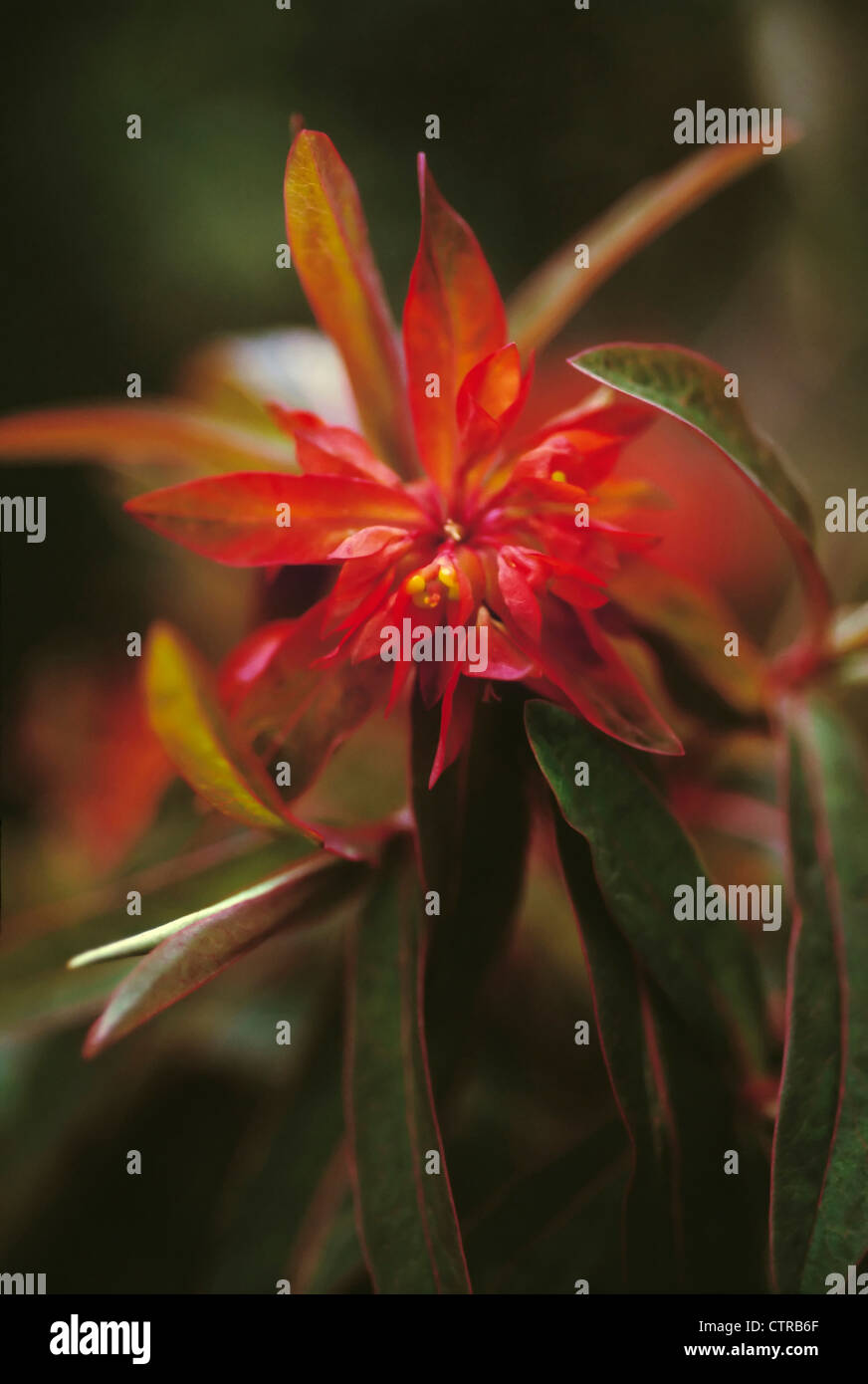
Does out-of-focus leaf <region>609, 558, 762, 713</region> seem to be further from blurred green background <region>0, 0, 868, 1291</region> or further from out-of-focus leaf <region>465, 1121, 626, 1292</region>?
blurred green background <region>0, 0, 868, 1291</region>

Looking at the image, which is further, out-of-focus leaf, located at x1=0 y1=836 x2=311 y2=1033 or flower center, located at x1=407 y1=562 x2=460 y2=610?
out-of-focus leaf, located at x1=0 y1=836 x2=311 y2=1033

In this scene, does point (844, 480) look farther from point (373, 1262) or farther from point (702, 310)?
point (373, 1262)

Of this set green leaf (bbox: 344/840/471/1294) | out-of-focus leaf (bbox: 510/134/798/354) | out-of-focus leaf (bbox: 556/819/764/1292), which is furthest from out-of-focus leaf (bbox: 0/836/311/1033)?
out-of-focus leaf (bbox: 510/134/798/354)

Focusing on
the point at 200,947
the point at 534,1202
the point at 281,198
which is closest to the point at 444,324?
the point at 200,947

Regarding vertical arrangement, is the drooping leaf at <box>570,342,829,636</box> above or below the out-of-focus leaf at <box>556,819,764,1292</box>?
above

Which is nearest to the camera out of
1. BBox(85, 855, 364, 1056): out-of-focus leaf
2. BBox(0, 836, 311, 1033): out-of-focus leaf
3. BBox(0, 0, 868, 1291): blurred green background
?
BBox(85, 855, 364, 1056): out-of-focus leaf

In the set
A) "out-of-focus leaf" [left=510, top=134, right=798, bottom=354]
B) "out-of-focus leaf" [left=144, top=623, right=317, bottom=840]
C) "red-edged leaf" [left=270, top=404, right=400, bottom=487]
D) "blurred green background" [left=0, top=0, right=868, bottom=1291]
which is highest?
"blurred green background" [left=0, top=0, right=868, bottom=1291]

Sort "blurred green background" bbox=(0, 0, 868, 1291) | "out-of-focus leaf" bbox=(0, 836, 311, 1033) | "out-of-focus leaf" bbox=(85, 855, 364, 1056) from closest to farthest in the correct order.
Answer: "out-of-focus leaf" bbox=(85, 855, 364, 1056) < "out-of-focus leaf" bbox=(0, 836, 311, 1033) < "blurred green background" bbox=(0, 0, 868, 1291)

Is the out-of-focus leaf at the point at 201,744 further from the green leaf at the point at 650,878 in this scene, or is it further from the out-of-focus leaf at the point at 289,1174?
the out-of-focus leaf at the point at 289,1174
